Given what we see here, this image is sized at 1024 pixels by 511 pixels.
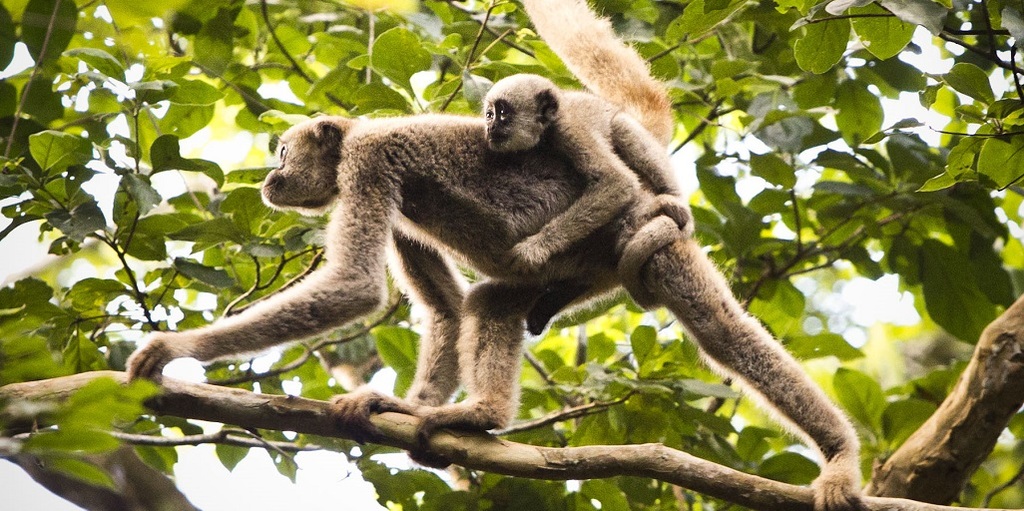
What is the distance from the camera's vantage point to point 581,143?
589cm

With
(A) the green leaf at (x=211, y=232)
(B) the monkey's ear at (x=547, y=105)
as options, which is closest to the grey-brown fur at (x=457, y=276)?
(B) the monkey's ear at (x=547, y=105)

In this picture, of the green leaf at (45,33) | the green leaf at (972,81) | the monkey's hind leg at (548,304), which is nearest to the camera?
the green leaf at (45,33)

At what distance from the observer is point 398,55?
5914mm

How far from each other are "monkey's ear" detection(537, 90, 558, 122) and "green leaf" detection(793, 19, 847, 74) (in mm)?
1551

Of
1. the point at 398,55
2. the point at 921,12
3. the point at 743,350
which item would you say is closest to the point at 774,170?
the point at 743,350

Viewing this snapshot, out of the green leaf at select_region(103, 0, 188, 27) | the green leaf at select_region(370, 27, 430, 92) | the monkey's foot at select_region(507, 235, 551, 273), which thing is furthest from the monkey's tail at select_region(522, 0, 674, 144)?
the green leaf at select_region(103, 0, 188, 27)

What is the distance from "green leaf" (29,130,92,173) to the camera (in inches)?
205

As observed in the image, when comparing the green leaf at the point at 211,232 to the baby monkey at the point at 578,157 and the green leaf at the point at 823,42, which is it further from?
the green leaf at the point at 823,42

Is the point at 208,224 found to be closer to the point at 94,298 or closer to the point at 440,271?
the point at 94,298

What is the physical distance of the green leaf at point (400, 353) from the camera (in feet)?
22.0

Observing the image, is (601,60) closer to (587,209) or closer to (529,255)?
(587,209)

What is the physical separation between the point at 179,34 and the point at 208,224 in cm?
198

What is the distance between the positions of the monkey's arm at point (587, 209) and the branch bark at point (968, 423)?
117 inches

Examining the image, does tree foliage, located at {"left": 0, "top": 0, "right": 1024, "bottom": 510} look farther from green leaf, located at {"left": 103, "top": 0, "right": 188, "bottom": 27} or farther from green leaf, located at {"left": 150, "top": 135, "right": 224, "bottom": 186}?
green leaf, located at {"left": 103, "top": 0, "right": 188, "bottom": 27}
